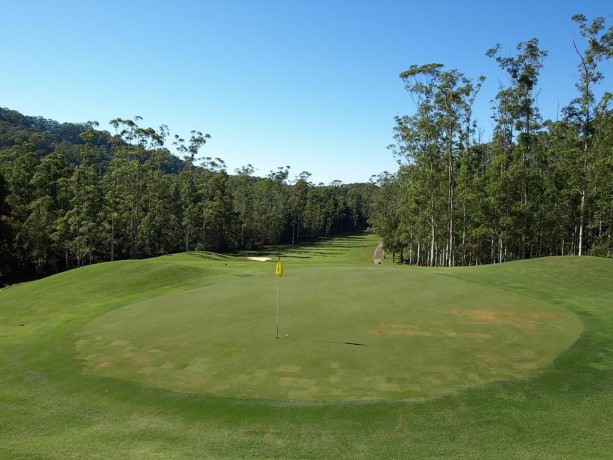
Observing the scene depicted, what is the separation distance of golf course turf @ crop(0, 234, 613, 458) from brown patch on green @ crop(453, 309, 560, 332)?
0.42ft

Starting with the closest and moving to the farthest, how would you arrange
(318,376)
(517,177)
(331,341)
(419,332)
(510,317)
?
(318,376)
(331,341)
(419,332)
(510,317)
(517,177)

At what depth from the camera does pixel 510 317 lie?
62.3ft

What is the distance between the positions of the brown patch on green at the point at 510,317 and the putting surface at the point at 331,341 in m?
0.05

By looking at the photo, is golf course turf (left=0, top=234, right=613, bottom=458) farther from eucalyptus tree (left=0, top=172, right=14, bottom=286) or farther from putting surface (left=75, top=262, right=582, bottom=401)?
eucalyptus tree (left=0, top=172, right=14, bottom=286)

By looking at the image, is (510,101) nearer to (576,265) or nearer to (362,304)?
(576,265)

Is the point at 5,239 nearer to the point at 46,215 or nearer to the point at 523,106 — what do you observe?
the point at 46,215

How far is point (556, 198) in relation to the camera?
49.8 metres

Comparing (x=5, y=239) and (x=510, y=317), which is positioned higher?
(x=5, y=239)

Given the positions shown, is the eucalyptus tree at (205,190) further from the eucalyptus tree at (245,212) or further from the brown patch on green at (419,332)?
the brown patch on green at (419,332)

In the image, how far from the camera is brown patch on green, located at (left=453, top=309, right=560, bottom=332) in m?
18.0

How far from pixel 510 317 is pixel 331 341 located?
8733 millimetres

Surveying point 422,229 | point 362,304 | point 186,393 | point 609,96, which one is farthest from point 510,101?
point 186,393

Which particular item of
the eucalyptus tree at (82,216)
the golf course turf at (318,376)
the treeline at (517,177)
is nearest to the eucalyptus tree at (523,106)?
the treeline at (517,177)

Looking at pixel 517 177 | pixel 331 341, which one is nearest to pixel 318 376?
pixel 331 341
